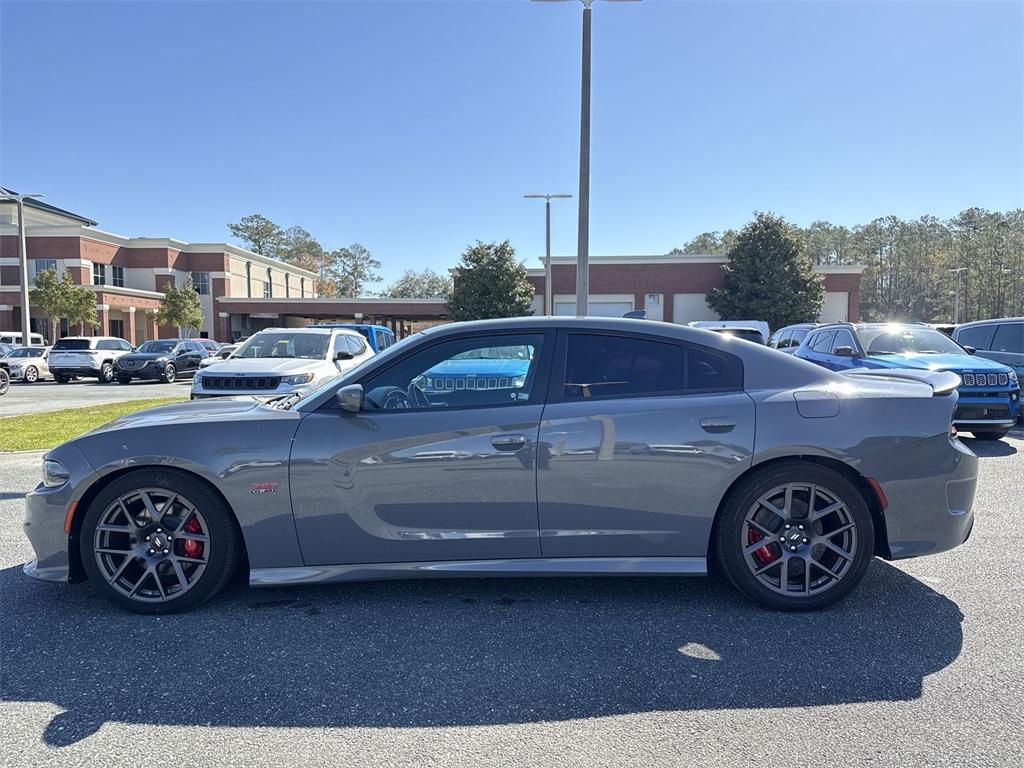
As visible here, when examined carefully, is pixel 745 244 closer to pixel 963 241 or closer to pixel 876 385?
pixel 876 385

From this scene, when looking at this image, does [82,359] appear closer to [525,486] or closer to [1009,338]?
[525,486]

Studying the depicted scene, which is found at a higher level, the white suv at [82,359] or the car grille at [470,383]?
the car grille at [470,383]

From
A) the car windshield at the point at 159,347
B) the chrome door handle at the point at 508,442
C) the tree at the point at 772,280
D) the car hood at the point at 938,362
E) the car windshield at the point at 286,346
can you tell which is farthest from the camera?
the tree at the point at 772,280

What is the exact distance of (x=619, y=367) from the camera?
369 centimetres

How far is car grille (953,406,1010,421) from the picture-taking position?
29.0 ft

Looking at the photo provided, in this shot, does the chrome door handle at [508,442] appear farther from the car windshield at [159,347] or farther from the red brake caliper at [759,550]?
the car windshield at [159,347]

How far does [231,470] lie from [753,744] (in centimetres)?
271

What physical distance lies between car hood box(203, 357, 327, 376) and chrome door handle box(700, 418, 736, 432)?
7291mm

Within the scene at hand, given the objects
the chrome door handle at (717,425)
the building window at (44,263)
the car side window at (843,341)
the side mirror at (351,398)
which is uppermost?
the building window at (44,263)

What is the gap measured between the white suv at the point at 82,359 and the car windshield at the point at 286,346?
1685 cm

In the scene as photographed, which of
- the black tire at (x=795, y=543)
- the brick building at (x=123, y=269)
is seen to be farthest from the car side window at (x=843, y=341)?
the brick building at (x=123, y=269)

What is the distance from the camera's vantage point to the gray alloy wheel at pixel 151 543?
11.7 feet

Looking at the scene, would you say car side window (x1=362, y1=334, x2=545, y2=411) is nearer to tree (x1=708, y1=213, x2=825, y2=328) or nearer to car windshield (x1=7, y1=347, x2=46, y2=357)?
car windshield (x1=7, y1=347, x2=46, y2=357)

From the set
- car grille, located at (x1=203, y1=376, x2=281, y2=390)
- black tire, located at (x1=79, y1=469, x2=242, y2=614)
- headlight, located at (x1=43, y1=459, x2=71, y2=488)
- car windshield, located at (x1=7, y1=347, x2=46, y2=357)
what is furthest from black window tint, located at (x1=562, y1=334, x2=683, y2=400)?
car windshield, located at (x1=7, y1=347, x2=46, y2=357)
